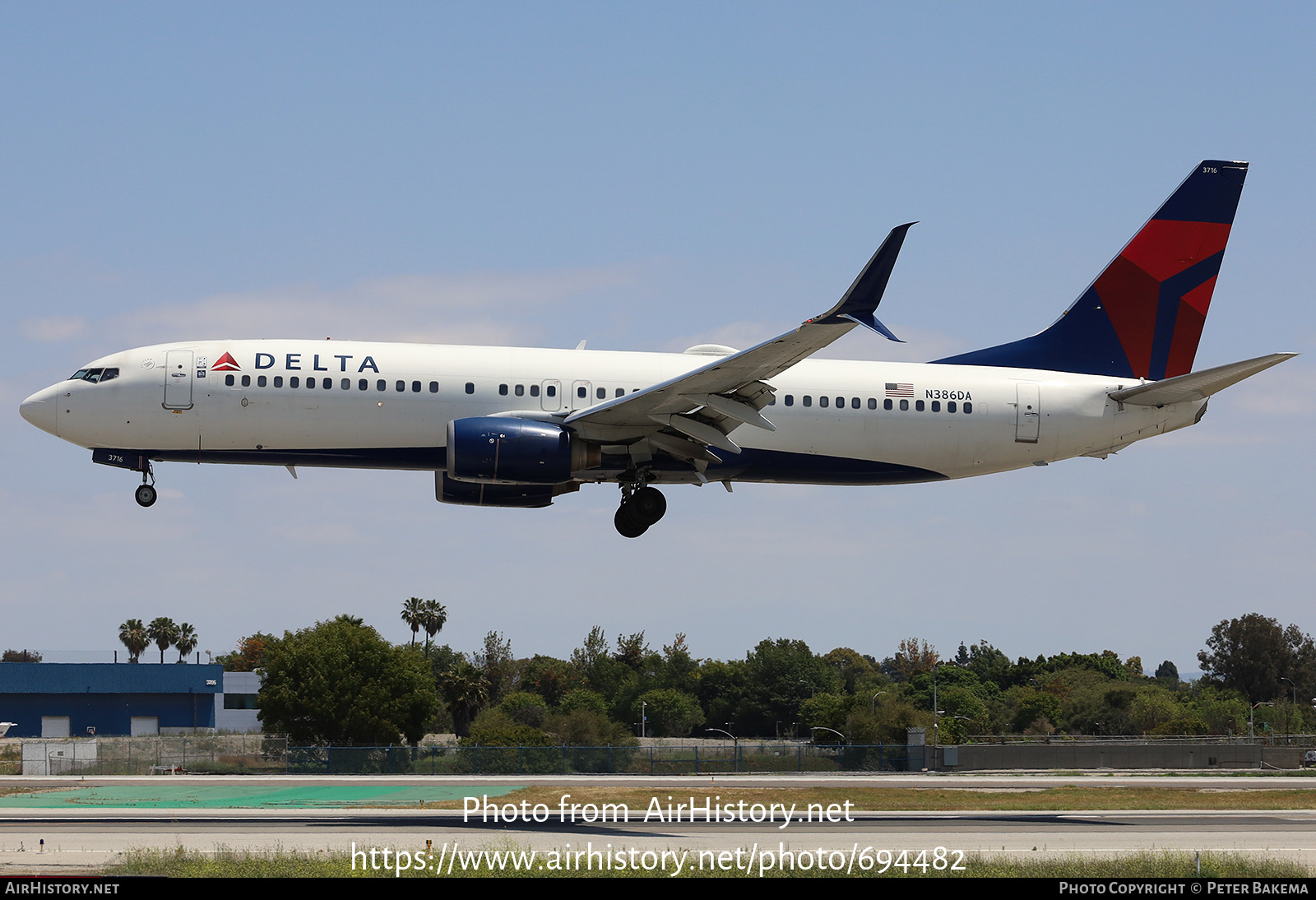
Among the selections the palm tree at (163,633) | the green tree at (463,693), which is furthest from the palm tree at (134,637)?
the green tree at (463,693)

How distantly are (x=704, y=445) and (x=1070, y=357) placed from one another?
13.0 m

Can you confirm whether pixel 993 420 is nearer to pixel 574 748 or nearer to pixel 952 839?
pixel 952 839

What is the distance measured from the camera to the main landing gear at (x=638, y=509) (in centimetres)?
3494

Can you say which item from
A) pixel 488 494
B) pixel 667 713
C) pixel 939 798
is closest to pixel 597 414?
pixel 488 494

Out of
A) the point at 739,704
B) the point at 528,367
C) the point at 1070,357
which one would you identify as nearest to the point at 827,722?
the point at 739,704

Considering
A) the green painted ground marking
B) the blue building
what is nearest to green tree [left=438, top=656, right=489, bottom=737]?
the blue building

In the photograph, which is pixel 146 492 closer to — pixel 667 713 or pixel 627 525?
pixel 627 525

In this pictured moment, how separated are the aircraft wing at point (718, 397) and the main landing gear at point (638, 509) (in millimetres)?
1690

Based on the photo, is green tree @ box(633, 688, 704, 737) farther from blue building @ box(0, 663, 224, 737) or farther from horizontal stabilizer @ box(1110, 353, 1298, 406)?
horizontal stabilizer @ box(1110, 353, 1298, 406)

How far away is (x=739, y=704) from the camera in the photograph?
124562 mm

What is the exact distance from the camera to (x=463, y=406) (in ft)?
107

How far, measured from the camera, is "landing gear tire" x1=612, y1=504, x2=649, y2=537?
35.1 metres

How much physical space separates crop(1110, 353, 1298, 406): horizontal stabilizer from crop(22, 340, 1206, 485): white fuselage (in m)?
0.61

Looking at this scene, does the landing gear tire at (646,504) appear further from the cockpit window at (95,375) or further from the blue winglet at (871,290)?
the cockpit window at (95,375)
